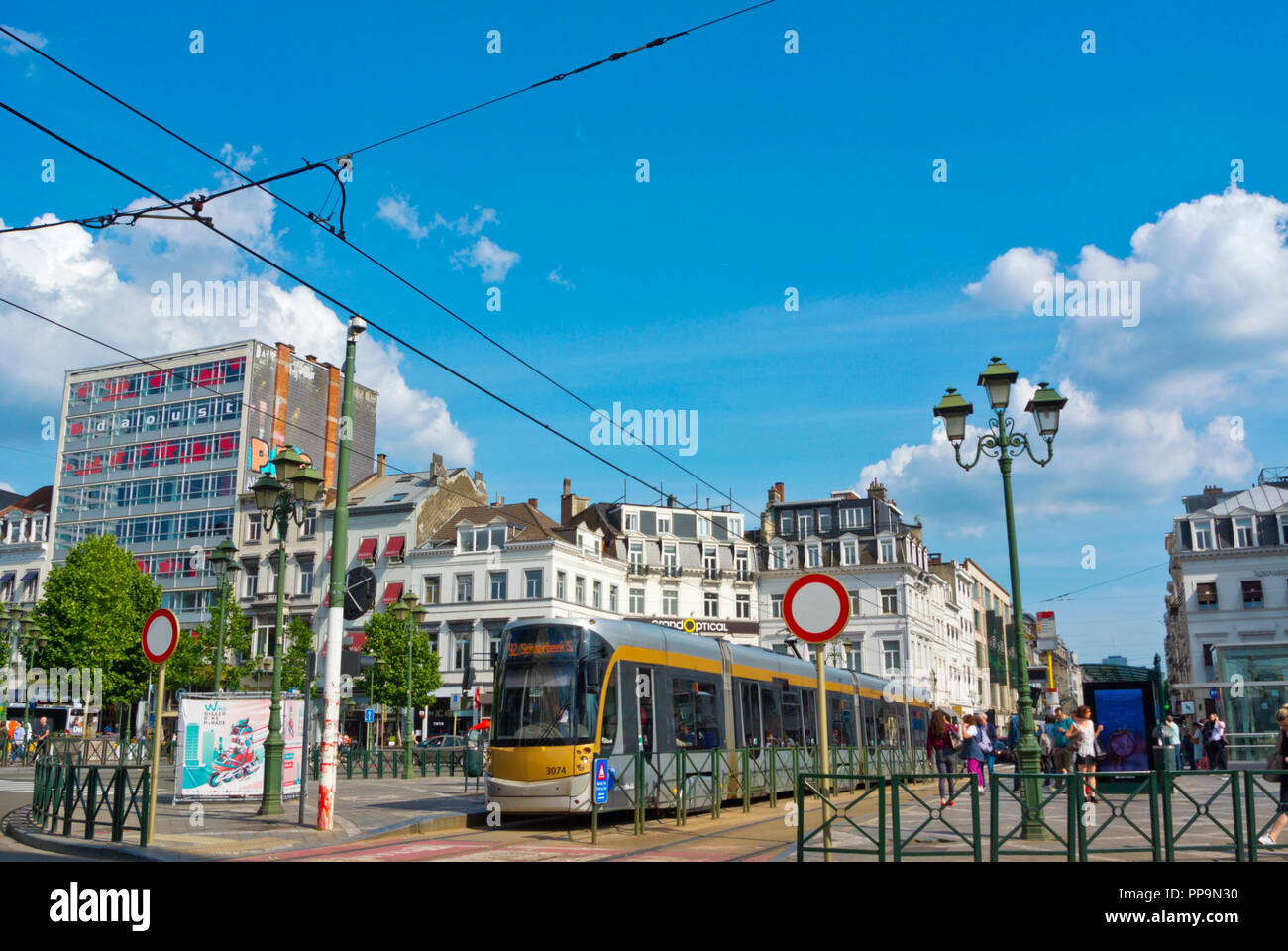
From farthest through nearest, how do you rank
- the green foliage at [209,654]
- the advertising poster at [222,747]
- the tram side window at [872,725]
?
the green foliage at [209,654]
the tram side window at [872,725]
the advertising poster at [222,747]

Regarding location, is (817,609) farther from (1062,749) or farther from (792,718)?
(792,718)

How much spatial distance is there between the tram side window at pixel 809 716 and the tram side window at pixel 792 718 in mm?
345

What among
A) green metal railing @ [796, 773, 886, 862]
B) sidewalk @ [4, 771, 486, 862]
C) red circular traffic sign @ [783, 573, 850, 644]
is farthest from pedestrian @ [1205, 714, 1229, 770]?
red circular traffic sign @ [783, 573, 850, 644]

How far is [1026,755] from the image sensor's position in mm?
13867

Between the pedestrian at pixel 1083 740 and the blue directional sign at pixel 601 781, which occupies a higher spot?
the pedestrian at pixel 1083 740

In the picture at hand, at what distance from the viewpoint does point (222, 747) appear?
18250 millimetres

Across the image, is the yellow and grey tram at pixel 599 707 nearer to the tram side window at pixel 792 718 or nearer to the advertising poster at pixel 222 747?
the tram side window at pixel 792 718

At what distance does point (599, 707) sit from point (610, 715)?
29 centimetres

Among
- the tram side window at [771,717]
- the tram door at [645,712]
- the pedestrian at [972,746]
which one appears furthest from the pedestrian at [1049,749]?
the tram door at [645,712]

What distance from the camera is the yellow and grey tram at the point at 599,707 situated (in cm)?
1582

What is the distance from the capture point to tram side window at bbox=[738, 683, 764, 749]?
68.2ft

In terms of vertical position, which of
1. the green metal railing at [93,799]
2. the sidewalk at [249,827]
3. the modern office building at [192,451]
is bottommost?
the sidewalk at [249,827]

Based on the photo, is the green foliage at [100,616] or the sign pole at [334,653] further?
the green foliage at [100,616]
